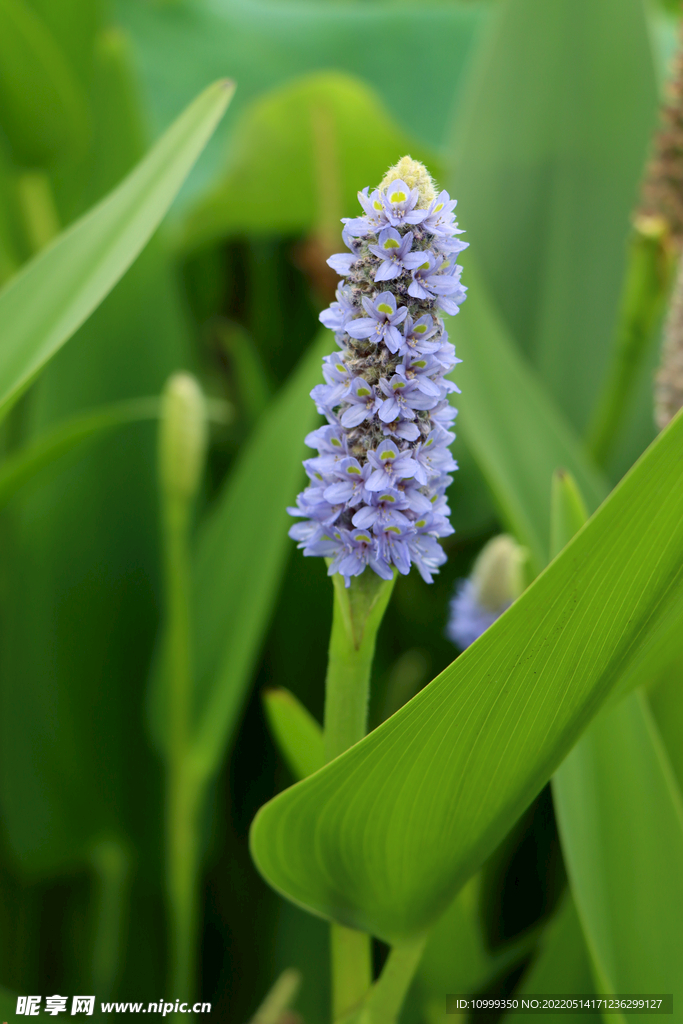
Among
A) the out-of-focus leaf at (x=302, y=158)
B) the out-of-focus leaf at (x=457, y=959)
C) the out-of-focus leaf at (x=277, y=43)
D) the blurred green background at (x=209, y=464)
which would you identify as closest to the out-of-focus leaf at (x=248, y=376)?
the blurred green background at (x=209, y=464)

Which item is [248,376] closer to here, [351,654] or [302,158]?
[302,158]

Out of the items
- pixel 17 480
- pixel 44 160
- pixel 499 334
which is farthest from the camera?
pixel 44 160

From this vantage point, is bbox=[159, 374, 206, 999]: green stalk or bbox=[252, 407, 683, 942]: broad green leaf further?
bbox=[159, 374, 206, 999]: green stalk

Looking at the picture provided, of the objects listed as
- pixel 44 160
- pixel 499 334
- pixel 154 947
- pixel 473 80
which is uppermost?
pixel 473 80

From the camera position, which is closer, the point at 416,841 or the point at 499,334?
the point at 416,841

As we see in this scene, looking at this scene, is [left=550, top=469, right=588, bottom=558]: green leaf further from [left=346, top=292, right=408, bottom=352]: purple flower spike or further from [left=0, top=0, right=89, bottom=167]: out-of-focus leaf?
[left=0, top=0, right=89, bottom=167]: out-of-focus leaf

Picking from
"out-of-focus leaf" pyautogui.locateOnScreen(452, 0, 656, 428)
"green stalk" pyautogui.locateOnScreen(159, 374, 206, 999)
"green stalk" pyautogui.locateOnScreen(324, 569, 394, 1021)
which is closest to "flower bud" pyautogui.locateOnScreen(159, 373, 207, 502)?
"green stalk" pyautogui.locateOnScreen(159, 374, 206, 999)

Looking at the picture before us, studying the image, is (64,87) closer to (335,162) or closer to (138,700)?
(335,162)

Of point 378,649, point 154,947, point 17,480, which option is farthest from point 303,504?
point 154,947
